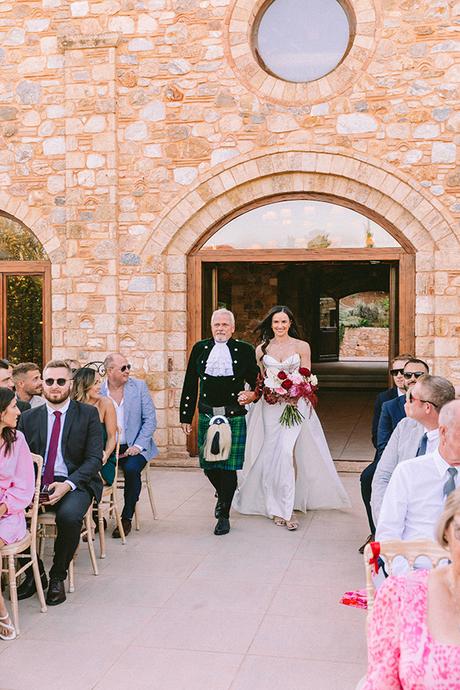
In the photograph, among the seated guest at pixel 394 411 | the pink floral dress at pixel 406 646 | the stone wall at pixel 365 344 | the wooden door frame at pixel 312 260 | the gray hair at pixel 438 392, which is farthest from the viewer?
the stone wall at pixel 365 344

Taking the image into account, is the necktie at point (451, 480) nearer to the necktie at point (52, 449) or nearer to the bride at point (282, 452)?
the necktie at point (52, 449)

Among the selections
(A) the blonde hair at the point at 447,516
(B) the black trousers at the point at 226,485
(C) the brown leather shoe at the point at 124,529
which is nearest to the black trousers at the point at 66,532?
(C) the brown leather shoe at the point at 124,529

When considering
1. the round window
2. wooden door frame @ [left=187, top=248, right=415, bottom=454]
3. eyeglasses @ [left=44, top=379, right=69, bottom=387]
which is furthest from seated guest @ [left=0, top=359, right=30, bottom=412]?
the round window

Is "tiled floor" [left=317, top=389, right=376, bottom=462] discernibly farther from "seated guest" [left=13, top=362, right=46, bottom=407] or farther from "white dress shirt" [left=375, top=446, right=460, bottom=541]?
"white dress shirt" [left=375, top=446, right=460, bottom=541]

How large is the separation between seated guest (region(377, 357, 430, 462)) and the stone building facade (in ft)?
9.88

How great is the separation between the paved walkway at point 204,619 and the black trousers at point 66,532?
21 centimetres

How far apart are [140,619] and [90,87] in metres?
6.64

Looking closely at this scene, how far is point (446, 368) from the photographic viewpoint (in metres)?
8.18

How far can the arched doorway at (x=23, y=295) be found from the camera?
935 cm

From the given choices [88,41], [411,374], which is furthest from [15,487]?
[88,41]

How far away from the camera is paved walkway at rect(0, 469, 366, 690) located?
11.4 feet

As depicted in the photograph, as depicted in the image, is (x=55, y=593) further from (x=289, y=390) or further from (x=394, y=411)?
(x=289, y=390)

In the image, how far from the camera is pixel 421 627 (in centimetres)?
196

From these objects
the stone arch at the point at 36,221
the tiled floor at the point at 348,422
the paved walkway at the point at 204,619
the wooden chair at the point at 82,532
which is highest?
the stone arch at the point at 36,221
